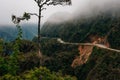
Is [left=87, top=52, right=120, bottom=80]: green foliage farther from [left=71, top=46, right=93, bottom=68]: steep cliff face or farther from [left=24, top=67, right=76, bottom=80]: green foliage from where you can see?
[left=24, top=67, right=76, bottom=80]: green foliage

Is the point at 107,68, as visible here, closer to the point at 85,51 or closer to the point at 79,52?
the point at 85,51

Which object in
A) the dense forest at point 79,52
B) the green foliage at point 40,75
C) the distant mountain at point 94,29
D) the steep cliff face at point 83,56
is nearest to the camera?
the green foliage at point 40,75

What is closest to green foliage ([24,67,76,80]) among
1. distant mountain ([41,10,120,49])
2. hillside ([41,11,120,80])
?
hillside ([41,11,120,80])

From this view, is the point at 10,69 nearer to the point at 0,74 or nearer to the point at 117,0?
the point at 0,74

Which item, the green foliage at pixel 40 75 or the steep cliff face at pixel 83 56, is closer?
the green foliage at pixel 40 75

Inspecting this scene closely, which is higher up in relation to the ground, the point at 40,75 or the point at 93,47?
the point at 40,75

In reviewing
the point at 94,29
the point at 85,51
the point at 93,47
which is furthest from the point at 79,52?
the point at 94,29

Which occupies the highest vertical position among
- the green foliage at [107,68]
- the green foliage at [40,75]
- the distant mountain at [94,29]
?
the distant mountain at [94,29]

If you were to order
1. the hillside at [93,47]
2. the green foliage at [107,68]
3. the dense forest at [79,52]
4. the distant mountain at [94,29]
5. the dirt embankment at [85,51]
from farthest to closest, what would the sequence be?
the distant mountain at [94,29] < the dirt embankment at [85,51] < the hillside at [93,47] < the dense forest at [79,52] < the green foliage at [107,68]

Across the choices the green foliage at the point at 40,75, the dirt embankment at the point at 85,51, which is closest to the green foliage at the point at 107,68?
the dirt embankment at the point at 85,51

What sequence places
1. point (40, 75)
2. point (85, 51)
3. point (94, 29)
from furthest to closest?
point (94, 29), point (85, 51), point (40, 75)

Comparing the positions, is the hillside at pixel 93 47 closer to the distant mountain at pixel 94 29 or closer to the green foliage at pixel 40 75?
the distant mountain at pixel 94 29

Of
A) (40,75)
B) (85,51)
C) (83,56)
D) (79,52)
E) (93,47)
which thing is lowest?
(83,56)

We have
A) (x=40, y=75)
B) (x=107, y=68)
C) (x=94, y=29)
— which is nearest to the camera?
(x=40, y=75)
